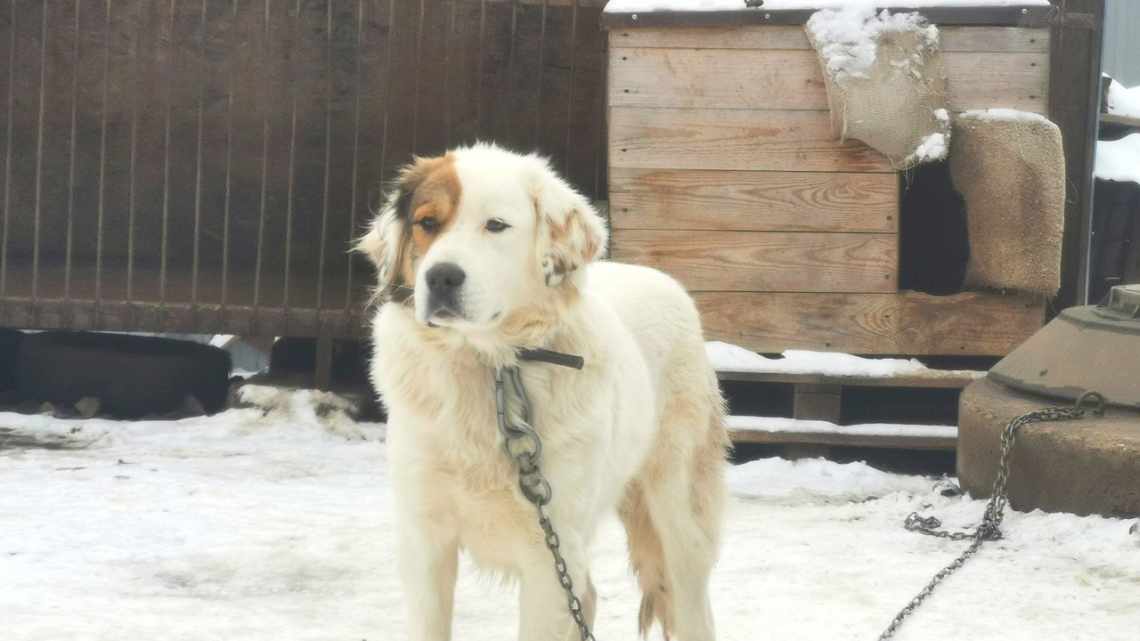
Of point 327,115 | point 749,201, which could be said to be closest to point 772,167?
point 749,201

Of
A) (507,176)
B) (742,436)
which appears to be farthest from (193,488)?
(507,176)

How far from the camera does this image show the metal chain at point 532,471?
10.1 ft

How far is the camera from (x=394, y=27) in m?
7.36

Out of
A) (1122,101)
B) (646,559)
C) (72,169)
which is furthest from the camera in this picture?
(1122,101)

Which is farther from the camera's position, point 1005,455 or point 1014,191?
point 1014,191

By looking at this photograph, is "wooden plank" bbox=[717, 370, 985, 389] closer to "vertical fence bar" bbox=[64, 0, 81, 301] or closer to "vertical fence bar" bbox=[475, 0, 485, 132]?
"vertical fence bar" bbox=[475, 0, 485, 132]

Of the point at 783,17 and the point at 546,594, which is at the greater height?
the point at 783,17

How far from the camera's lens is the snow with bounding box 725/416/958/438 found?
6.38 metres

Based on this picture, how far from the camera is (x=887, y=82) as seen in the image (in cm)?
605

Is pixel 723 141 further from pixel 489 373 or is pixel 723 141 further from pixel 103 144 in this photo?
pixel 103 144

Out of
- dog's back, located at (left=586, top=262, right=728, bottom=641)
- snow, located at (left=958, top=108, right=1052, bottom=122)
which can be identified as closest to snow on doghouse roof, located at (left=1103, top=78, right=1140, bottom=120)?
snow, located at (left=958, top=108, right=1052, bottom=122)

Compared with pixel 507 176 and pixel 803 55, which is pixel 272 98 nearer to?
pixel 803 55

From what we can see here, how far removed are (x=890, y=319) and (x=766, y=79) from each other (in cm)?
123

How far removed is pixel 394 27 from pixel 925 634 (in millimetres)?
4568
